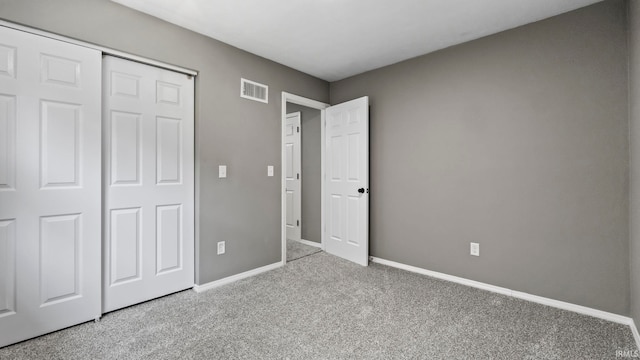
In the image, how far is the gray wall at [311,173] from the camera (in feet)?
14.0

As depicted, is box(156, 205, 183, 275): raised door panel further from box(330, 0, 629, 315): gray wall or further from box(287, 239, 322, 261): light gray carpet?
box(330, 0, 629, 315): gray wall

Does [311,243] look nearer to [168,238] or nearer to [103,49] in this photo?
[168,238]

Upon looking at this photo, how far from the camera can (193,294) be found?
2.63 meters

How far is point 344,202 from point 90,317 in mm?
2738

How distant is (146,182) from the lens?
2.43m

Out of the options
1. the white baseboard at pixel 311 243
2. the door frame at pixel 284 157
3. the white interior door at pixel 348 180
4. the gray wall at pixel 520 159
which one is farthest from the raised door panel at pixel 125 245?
the gray wall at pixel 520 159

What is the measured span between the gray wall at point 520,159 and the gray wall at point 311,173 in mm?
1115

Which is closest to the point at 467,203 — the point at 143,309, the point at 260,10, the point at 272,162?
the point at 272,162

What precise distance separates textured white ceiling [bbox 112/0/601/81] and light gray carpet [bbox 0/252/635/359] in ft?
8.09

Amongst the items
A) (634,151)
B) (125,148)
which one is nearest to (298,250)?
(125,148)

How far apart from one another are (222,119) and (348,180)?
67.6 inches

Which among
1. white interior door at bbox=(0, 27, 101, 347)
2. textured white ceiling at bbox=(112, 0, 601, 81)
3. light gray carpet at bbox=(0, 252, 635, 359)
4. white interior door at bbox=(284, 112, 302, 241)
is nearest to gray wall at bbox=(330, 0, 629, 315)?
textured white ceiling at bbox=(112, 0, 601, 81)

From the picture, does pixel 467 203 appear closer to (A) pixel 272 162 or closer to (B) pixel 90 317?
(A) pixel 272 162

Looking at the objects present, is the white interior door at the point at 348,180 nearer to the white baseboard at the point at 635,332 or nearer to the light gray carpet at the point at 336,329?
the light gray carpet at the point at 336,329
